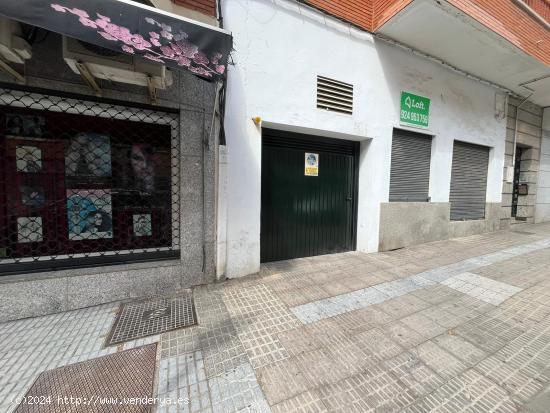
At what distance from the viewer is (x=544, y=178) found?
362 inches

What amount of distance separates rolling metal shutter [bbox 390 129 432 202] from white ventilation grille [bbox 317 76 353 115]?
1589 mm

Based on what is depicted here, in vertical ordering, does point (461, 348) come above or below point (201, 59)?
below

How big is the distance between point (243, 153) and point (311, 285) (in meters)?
2.38

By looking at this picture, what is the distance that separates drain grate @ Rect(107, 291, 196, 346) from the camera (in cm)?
250

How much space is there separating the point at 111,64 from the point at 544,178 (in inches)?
556

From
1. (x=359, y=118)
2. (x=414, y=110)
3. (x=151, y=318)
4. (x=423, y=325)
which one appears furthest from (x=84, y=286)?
(x=414, y=110)

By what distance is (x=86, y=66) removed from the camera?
2508 millimetres

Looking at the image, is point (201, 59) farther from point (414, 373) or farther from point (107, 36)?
point (414, 373)

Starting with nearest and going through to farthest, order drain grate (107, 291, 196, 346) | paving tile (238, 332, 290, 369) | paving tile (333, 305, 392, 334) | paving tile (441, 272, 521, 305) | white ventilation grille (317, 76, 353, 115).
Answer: paving tile (238, 332, 290, 369) < drain grate (107, 291, 196, 346) < paving tile (333, 305, 392, 334) < paving tile (441, 272, 521, 305) < white ventilation grille (317, 76, 353, 115)

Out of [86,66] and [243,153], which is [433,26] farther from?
[86,66]

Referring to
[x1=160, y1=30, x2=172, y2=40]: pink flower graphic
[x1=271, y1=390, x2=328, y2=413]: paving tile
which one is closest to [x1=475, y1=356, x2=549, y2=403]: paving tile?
[x1=271, y1=390, x2=328, y2=413]: paving tile

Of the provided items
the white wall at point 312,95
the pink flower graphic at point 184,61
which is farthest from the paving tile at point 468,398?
the pink flower graphic at point 184,61

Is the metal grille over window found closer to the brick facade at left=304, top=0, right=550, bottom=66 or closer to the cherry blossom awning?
the cherry blossom awning

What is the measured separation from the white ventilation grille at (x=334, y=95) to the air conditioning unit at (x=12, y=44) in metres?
3.96
